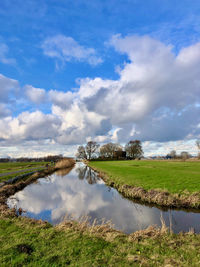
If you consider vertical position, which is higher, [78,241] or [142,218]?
[78,241]

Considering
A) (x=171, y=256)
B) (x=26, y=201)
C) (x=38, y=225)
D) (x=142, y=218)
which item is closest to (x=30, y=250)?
(x=38, y=225)

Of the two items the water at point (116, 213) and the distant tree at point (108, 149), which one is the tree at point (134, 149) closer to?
the distant tree at point (108, 149)

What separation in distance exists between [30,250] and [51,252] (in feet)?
2.78

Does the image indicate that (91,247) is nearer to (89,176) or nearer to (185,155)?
(89,176)

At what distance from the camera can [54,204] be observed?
1528 cm

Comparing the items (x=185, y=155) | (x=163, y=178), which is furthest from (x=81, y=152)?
(x=163, y=178)

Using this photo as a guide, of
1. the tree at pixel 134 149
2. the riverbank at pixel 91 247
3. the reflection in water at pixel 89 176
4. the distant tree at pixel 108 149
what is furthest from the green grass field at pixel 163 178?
the distant tree at pixel 108 149

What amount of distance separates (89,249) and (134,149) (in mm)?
94194

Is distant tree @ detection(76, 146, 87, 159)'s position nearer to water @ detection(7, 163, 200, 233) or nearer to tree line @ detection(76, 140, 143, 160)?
tree line @ detection(76, 140, 143, 160)

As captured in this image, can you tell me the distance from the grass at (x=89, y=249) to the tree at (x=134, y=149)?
92.0 metres

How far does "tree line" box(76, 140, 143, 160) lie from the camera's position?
3856 inches

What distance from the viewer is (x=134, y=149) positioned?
9725cm

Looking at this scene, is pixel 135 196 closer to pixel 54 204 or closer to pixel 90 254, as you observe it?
pixel 54 204

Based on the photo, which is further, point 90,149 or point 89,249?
point 90,149
